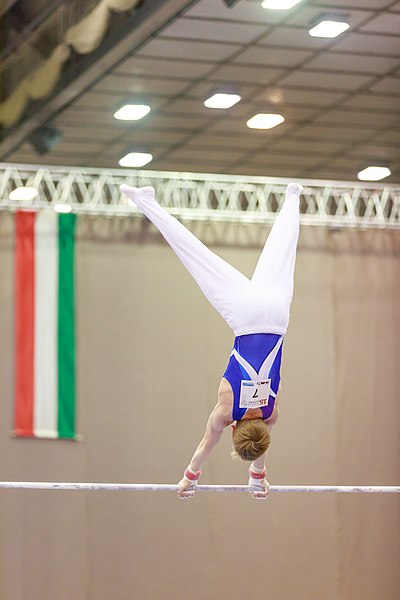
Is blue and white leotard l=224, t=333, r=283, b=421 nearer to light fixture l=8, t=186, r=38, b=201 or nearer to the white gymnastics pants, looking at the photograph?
the white gymnastics pants

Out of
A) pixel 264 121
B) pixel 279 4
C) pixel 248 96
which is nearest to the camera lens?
pixel 279 4

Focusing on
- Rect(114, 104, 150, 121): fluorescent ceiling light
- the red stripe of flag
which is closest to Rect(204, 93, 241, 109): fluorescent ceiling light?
Rect(114, 104, 150, 121): fluorescent ceiling light

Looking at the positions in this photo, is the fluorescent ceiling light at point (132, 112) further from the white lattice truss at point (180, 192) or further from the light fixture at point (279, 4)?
the light fixture at point (279, 4)

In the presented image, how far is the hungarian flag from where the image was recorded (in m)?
8.61

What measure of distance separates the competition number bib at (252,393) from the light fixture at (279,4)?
3.35 meters

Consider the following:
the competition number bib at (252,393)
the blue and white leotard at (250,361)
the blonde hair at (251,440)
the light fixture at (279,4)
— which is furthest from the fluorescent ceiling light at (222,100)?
the blonde hair at (251,440)

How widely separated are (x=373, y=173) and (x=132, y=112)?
305cm

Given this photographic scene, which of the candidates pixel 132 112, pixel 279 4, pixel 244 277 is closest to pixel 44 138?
pixel 132 112

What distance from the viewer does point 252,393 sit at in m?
5.86

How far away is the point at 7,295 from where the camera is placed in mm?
8672

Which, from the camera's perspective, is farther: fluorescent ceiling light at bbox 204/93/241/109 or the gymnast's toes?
fluorescent ceiling light at bbox 204/93/241/109

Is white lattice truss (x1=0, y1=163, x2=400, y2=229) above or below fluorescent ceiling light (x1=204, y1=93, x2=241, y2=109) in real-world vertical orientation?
below

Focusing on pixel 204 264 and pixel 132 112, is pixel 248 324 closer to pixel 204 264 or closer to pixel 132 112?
pixel 204 264

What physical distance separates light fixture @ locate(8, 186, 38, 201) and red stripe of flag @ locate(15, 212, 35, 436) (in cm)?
17
